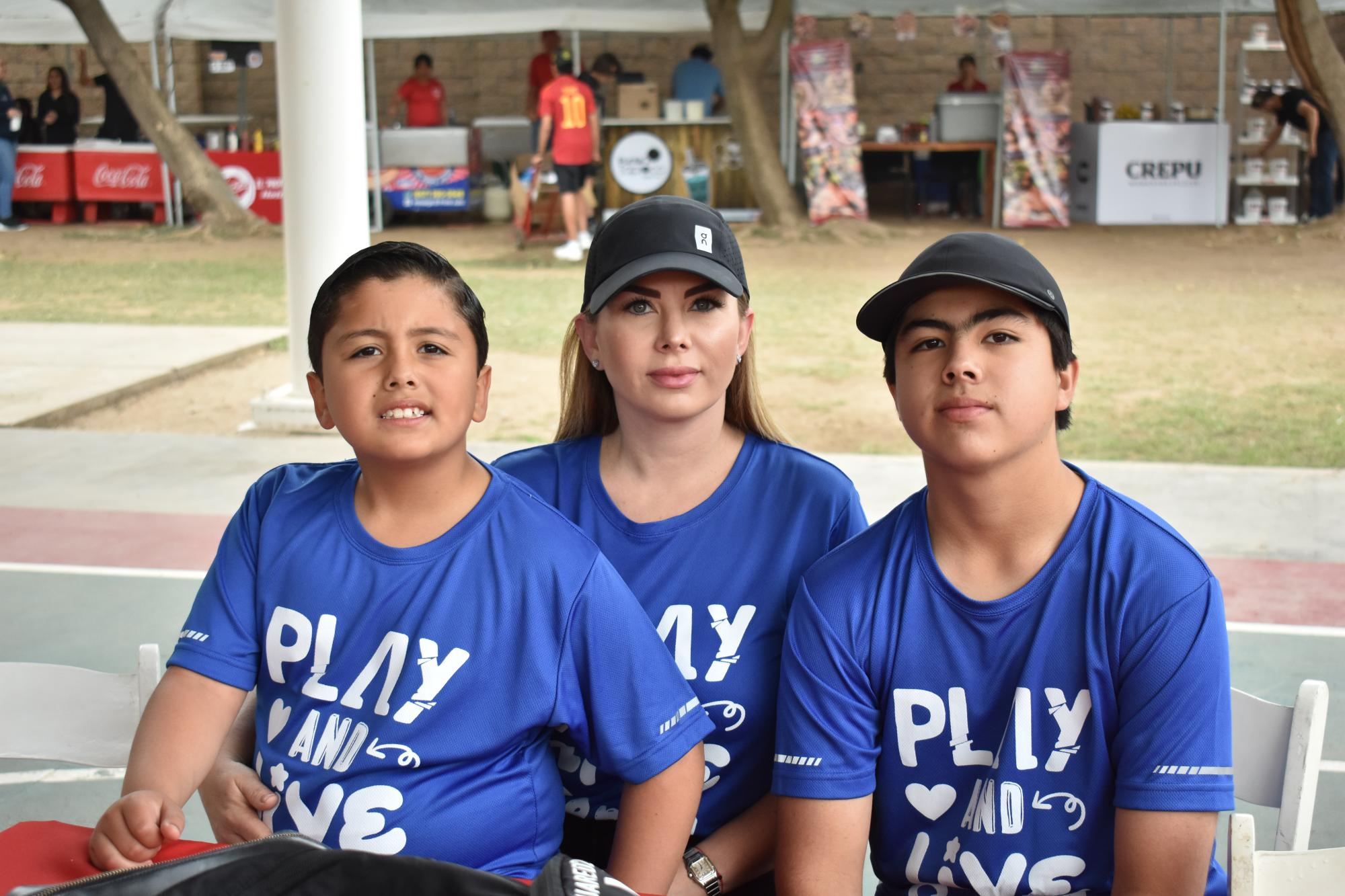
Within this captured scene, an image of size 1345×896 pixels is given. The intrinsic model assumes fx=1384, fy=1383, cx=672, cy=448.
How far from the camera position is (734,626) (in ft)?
6.70

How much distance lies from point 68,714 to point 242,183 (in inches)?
609

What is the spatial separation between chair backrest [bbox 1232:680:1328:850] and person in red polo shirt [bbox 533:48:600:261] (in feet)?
38.5

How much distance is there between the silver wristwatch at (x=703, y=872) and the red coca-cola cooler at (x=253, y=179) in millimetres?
15551

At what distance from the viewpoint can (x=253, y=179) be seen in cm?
1655

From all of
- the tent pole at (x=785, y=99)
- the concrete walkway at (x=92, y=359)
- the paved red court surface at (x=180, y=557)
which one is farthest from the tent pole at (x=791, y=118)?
the paved red court surface at (x=180, y=557)

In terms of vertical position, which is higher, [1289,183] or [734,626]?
[1289,183]

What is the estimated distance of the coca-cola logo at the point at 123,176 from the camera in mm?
16891

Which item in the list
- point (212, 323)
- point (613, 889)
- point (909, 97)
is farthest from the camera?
point (909, 97)

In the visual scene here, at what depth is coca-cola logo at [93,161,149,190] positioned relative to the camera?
16891 mm

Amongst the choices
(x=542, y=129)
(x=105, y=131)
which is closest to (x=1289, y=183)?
(x=542, y=129)

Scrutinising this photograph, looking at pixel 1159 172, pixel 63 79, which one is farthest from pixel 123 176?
pixel 1159 172

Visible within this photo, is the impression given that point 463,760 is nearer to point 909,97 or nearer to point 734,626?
point 734,626

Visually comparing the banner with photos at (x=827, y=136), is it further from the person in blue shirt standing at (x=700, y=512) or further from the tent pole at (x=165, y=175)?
the person in blue shirt standing at (x=700, y=512)

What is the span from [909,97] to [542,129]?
8018 mm
